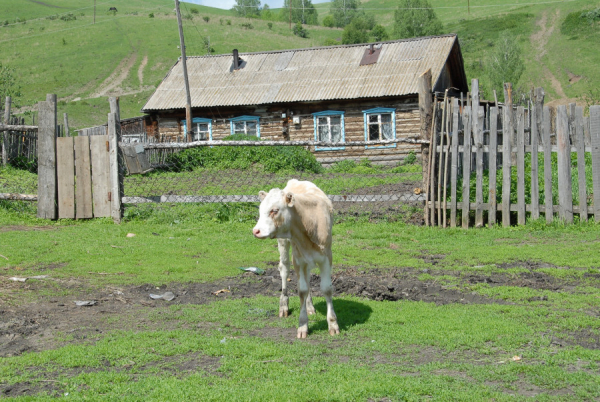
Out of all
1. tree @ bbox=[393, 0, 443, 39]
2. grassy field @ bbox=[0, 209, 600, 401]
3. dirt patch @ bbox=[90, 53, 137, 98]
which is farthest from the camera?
tree @ bbox=[393, 0, 443, 39]

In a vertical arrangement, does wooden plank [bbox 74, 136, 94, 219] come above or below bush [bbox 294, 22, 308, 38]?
below

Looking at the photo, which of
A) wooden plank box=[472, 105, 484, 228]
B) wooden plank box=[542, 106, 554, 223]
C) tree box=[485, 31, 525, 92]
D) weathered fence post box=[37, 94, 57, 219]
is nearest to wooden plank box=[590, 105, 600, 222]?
wooden plank box=[542, 106, 554, 223]

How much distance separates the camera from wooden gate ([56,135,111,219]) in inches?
478

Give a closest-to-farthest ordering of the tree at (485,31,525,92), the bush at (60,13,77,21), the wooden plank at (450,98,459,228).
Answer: the wooden plank at (450,98,459,228)
the tree at (485,31,525,92)
the bush at (60,13,77,21)

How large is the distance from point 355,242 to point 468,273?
2690mm

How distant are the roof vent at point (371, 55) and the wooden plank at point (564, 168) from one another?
18.9 meters

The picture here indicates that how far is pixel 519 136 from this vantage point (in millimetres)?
10906

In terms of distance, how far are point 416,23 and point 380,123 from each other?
55160mm

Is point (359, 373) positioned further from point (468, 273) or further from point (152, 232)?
point (152, 232)

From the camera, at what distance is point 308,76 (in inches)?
1155

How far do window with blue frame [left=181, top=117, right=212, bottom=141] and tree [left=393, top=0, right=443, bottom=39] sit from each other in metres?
52.8

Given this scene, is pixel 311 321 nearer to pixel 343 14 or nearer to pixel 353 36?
pixel 353 36

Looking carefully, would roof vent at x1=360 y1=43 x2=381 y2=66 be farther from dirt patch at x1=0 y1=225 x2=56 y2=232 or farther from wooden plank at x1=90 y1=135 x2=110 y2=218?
dirt patch at x1=0 y1=225 x2=56 y2=232

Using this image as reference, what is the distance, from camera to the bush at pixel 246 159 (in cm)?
2123
